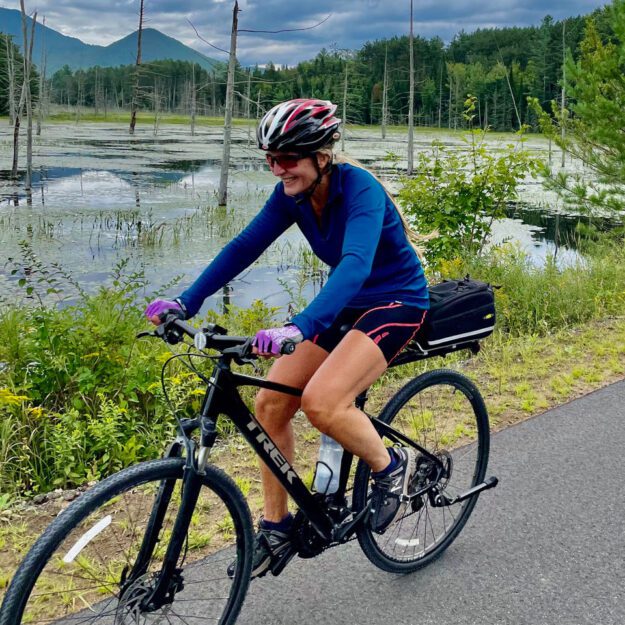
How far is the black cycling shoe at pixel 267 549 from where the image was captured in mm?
2795

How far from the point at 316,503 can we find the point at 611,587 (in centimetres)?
137

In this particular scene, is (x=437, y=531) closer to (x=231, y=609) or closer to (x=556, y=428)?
(x=231, y=609)

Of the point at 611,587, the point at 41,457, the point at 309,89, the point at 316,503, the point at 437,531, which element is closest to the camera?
the point at 316,503

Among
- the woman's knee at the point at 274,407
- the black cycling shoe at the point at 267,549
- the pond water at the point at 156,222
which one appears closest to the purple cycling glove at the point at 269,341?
the woman's knee at the point at 274,407

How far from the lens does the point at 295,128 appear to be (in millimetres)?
2629

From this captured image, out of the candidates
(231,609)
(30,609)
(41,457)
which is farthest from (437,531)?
(41,457)

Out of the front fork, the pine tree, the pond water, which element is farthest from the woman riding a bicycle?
the pine tree

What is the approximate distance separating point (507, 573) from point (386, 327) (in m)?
1.30

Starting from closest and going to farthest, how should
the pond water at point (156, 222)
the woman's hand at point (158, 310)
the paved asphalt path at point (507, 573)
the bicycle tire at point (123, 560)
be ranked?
1. the bicycle tire at point (123, 560)
2. the woman's hand at point (158, 310)
3. the paved asphalt path at point (507, 573)
4. the pond water at point (156, 222)

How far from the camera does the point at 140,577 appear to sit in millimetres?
2391

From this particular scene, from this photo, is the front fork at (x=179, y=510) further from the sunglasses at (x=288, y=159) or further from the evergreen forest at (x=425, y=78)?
the evergreen forest at (x=425, y=78)

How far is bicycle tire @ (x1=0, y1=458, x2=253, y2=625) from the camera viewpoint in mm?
2053

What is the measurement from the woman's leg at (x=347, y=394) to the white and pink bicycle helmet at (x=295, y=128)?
76 centimetres

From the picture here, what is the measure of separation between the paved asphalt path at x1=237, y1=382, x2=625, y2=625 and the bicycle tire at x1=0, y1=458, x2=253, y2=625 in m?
0.24
